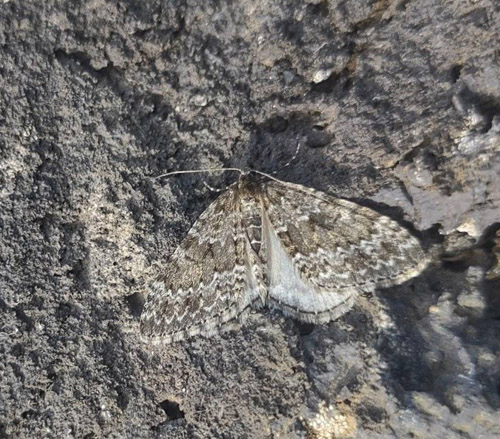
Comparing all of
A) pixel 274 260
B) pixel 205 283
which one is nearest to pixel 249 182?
pixel 274 260

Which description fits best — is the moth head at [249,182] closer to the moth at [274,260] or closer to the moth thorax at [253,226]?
the moth at [274,260]

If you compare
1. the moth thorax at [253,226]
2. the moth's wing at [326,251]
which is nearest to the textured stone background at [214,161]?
the moth's wing at [326,251]

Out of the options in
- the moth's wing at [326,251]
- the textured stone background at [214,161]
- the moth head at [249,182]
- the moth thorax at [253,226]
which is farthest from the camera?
the moth thorax at [253,226]

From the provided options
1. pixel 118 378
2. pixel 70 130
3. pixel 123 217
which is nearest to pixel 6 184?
pixel 70 130

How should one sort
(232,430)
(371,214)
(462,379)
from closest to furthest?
1. (462,379)
2. (232,430)
3. (371,214)

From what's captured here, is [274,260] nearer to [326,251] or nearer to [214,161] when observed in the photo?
[326,251]

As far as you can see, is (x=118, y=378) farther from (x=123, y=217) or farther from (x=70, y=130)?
(x=70, y=130)

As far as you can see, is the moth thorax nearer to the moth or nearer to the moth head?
the moth

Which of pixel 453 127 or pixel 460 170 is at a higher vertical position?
pixel 453 127
